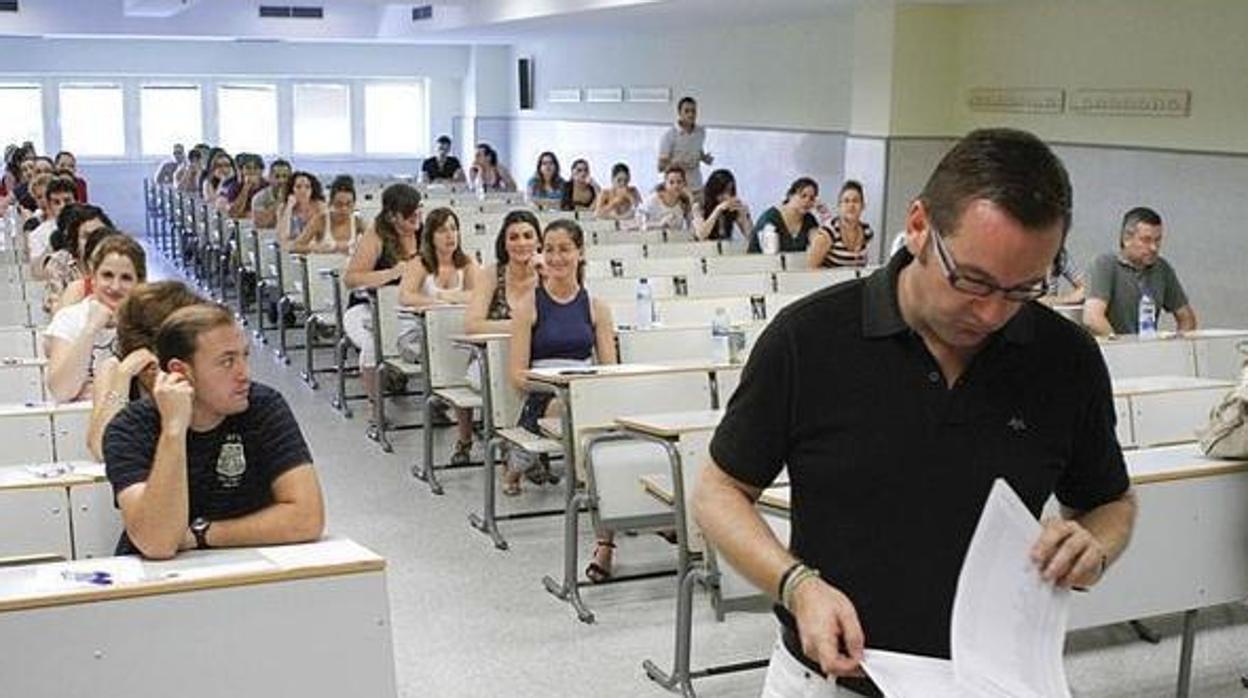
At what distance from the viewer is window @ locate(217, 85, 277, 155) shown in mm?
19516

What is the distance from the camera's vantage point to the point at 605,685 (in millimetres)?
4160

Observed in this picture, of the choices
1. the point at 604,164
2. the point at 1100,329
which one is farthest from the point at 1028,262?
the point at 604,164

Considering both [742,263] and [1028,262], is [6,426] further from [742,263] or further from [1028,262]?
[742,263]

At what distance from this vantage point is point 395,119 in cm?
2052

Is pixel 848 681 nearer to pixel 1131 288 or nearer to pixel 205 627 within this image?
pixel 205 627

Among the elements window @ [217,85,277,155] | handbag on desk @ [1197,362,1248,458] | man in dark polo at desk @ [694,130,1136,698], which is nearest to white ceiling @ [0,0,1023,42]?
window @ [217,85,277,155]

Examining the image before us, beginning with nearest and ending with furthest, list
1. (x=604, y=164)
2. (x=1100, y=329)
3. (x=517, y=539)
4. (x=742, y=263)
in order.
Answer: (x=517, y=539), (x=1100, y=329), (x=742, y=263), (x=604, y=164)

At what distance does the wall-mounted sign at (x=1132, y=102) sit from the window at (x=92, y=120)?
538 inches

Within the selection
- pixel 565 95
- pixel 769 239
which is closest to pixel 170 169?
pixel 565 95

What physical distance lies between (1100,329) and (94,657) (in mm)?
4798

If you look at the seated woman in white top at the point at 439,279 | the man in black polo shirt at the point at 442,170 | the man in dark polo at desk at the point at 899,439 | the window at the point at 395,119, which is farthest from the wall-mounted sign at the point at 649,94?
the man in dark polo at desk at the point at 899,439

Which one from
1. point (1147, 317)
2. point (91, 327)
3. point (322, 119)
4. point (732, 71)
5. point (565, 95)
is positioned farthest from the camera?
point (322, 119)

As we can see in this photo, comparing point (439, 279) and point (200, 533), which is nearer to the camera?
point (200, 533)

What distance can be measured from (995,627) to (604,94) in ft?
51.0
